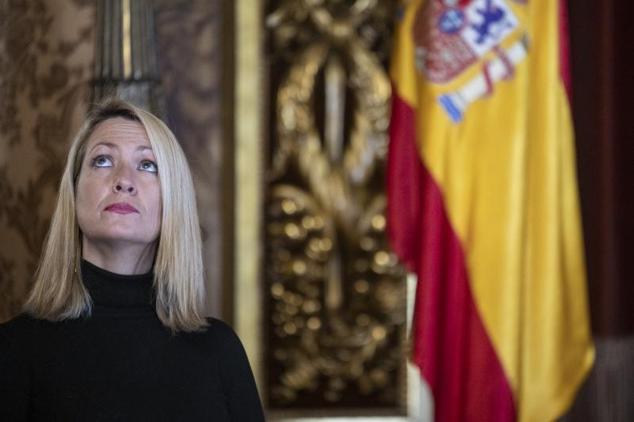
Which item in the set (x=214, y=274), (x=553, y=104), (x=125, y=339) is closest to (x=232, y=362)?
(x=125, y=339)

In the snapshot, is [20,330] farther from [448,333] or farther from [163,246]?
[448,333]

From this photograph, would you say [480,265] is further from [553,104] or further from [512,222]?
[553,104]

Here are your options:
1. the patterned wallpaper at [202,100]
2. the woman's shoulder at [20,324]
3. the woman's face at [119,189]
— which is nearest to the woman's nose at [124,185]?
the woman's face at [119,189]

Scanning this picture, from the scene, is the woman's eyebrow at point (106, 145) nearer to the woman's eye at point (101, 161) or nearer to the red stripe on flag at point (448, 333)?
the woman's eye at point (101, 161)

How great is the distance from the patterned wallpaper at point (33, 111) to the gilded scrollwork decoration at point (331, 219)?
680 millimetres

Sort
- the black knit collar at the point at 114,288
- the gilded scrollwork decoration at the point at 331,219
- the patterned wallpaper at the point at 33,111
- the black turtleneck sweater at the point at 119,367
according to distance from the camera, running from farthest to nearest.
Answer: the gilded scrollwork decoration at the point at 331,219 → the patterned wallpaper at the point at 33,111 → the black knit collar at the point at 114,288 → the black turtleneck sweater at the point at 119,367

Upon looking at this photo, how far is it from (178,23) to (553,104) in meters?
1.29

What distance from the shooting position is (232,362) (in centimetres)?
167

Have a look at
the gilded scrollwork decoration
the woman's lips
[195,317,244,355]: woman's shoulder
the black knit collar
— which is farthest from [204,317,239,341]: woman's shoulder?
the gilded scrollwork decoration

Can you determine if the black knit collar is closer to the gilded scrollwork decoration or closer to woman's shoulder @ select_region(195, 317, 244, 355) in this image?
woman's shoulder @ select_region(195, 317, 244, 355)

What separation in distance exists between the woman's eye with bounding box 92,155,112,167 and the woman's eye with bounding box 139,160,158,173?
0.18 ft

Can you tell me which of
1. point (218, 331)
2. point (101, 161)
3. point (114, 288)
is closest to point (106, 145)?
point (101, 161)

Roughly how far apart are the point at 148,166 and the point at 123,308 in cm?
24

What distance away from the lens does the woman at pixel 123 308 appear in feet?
4.97
